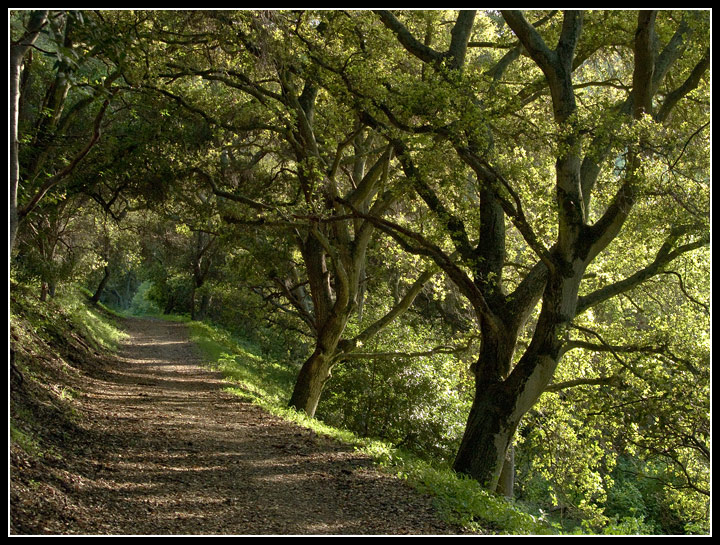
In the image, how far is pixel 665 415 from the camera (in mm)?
8641

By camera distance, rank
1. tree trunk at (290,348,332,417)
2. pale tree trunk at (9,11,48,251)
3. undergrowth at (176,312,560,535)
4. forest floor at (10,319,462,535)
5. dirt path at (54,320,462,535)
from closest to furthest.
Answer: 1. pale tree trunk at (9,11,48,251)
2. forest floor at (10,319,462,535)
3. dirt path at (54,320,462,535)
4. undergrowth at (176,312,560,535)
5. tree trunk at (290,348,332,417)

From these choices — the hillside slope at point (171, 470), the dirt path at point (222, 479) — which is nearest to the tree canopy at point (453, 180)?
the hillside slope at point (171, 470)

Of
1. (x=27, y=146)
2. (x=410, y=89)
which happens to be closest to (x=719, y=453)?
(x=410, y=89)

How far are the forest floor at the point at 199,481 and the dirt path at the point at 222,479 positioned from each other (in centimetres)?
1

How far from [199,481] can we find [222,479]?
1.02 feet

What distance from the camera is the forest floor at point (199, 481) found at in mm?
5590

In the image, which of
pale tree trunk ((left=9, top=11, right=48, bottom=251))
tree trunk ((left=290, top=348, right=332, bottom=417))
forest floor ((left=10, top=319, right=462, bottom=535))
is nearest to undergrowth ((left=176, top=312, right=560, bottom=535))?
forest floor ((left=10, top=319, right=462, bottom=535))

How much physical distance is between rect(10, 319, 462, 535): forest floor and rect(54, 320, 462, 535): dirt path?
1 cm

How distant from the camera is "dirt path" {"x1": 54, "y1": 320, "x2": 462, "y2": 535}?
591 centimetres

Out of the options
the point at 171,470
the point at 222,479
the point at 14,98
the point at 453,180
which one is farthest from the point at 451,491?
the point at 14,98

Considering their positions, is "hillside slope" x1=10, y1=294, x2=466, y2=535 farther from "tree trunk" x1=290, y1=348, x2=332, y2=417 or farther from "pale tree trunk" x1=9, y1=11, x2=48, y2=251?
"pale tree trunk" x1=9, y1=11, x2=48, y2=251

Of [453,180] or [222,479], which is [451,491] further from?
[453,180]

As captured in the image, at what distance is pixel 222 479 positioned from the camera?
7379mm

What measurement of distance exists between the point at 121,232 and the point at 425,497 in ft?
62.2
